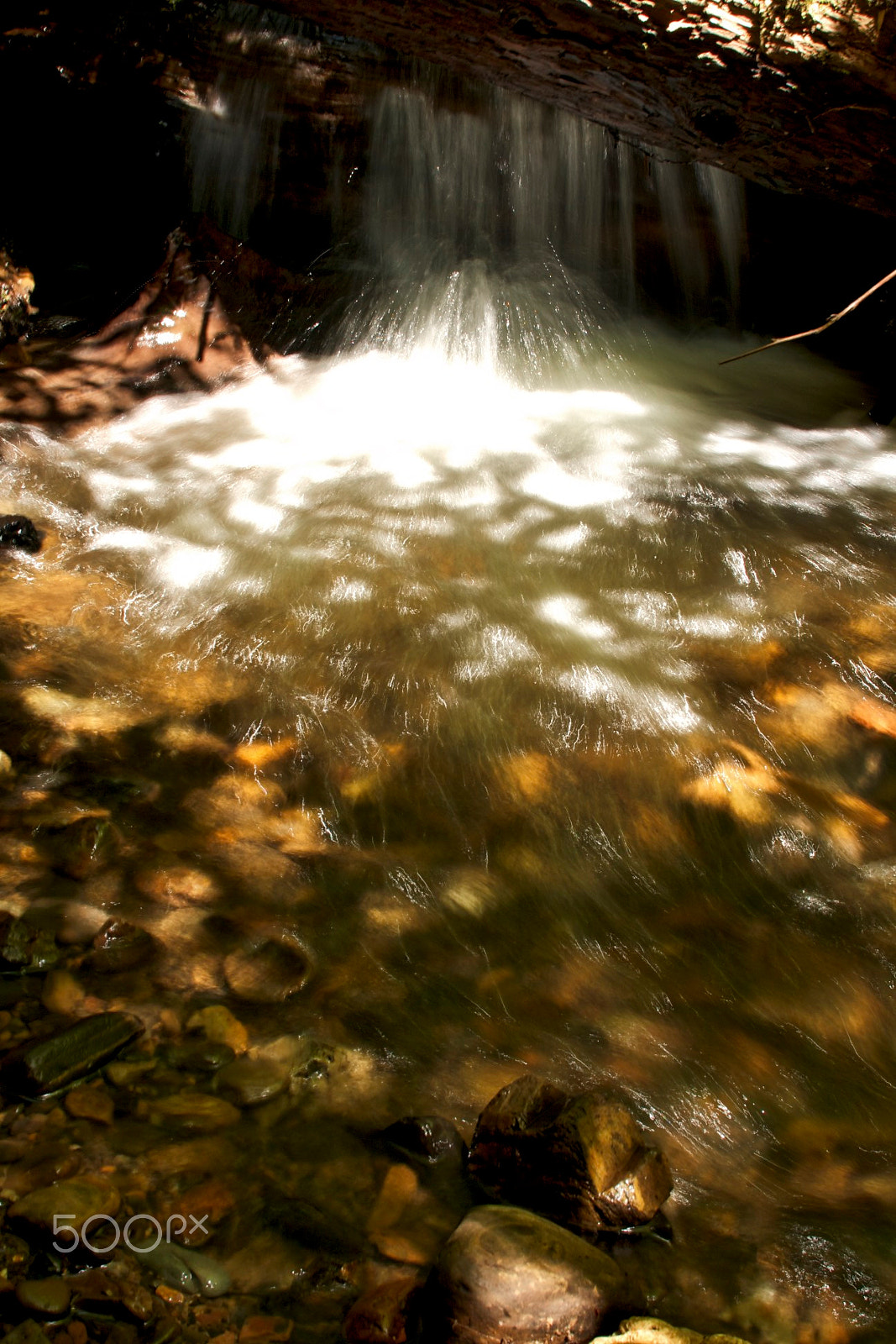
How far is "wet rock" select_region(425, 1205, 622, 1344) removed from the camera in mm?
1222

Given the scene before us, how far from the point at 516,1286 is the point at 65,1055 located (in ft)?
2.87

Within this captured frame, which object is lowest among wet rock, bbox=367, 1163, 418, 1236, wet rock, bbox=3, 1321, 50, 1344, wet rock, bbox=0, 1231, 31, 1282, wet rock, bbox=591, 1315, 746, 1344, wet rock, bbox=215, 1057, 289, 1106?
wet rock, bbox=215, 1057, 289, 1106

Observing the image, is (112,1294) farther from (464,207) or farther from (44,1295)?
(464,207)

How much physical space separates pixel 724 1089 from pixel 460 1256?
0.79 metres

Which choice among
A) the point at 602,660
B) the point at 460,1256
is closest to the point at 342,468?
the point at 602,660

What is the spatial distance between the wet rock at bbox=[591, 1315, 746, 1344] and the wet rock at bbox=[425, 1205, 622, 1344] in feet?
0.12

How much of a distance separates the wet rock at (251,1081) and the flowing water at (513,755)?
82 millimetres

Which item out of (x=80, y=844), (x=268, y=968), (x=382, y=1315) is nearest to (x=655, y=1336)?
(x=382, y=1315)

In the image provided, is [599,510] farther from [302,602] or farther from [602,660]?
[302,602]

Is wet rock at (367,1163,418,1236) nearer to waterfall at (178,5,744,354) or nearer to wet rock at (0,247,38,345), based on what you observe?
waterfall at (178,5,744,354)

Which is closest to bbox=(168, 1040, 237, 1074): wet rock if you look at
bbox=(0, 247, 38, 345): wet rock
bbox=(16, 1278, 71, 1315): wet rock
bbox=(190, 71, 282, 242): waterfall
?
bbox=(16, 1278, 71, 1315): wet rock

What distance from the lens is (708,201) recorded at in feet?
22.7

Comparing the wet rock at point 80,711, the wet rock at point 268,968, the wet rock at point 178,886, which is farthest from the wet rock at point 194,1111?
the wet rock at point 80,711

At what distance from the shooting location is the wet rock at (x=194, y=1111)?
1.56 m
